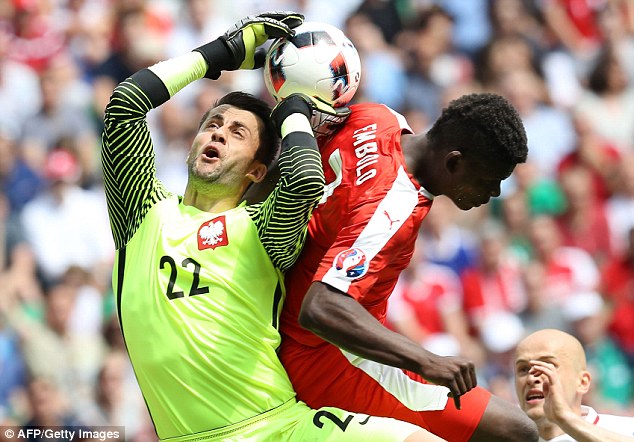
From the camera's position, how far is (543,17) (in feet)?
47.9

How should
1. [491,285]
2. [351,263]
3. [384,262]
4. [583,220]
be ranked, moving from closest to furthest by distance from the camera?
[351,263], [384,262], [491,285], [583,220]

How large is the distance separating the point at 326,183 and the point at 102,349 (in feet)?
17.6

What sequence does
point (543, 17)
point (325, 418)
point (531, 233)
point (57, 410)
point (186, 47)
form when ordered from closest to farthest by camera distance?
point (325, 418), point (57, 410), point (531, 233), point (186, 47), point (543, 17)

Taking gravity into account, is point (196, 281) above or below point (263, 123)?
below

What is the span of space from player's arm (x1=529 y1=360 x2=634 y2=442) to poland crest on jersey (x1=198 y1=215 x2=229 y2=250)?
1.93 metres

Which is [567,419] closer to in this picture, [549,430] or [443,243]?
[549,430]

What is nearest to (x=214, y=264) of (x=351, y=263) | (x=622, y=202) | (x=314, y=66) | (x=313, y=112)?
(x=351, y=263)

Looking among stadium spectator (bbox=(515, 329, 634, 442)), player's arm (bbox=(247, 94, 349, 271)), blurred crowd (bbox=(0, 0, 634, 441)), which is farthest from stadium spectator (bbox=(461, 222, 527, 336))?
player's arm (bbox=(247, 94, 349, 271))

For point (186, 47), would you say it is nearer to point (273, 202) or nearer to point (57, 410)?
point (57, 410)

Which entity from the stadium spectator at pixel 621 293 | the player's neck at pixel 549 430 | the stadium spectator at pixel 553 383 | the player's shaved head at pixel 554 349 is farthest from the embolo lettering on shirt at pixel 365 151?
the stadium spectator at pixel 621 293

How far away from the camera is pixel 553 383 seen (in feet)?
21.9

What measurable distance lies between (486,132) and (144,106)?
66.8 inches

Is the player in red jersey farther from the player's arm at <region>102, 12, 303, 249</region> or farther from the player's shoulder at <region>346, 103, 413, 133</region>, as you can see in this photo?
the player's arm at <region>102, 12, 303, 249</region>

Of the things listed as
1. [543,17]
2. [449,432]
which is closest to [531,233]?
[543,17]
